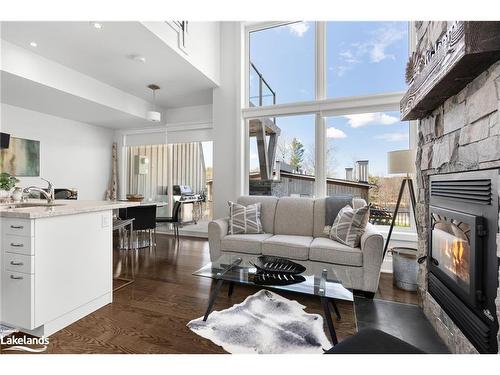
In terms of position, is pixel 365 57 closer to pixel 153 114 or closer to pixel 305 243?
pixel 305 243

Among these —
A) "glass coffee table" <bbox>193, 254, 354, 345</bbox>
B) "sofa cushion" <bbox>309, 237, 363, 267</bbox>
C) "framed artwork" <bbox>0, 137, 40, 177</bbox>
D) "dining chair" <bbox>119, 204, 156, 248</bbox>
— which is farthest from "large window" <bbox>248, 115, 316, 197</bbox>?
"framed artwork" <bbox>0, 137, 40, 177</bbox>

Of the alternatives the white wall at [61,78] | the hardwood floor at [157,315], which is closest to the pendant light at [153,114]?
the white wall at [61,78]

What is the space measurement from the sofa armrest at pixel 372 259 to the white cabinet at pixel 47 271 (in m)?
2.46

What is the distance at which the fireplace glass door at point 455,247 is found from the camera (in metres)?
1.38

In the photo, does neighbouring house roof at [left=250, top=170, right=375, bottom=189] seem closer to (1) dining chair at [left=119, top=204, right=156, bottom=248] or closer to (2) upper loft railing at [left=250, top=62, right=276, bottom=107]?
(2) upper loft railing at [left=250, top=62, right=276, bottom=107]

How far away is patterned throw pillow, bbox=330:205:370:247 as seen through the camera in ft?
8.40

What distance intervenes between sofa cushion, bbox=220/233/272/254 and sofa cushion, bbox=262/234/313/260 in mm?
85

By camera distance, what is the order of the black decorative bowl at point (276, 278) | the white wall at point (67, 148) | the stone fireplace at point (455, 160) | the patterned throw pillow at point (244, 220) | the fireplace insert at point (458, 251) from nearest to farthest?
the stone fireplace at point (455, 160)
the fireplace insert at point (458, 251)
the black decorative bowl at point (276, 278)
the patterned throw pillow at point (244, 220)
the white wall at point (67, 148)

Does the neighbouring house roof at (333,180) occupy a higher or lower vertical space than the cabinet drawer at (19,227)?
higher

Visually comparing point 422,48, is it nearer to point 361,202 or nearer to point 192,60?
point 361,202

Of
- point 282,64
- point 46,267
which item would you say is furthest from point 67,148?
point 282,64

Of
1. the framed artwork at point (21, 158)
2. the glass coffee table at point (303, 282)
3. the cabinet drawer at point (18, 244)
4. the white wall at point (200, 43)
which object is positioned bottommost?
the glass coffee table at point (303, 282)

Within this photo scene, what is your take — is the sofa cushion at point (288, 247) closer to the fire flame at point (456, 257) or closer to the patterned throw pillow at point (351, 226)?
the patterned throw pillow at point (351, 226)

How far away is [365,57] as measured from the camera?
361cm
